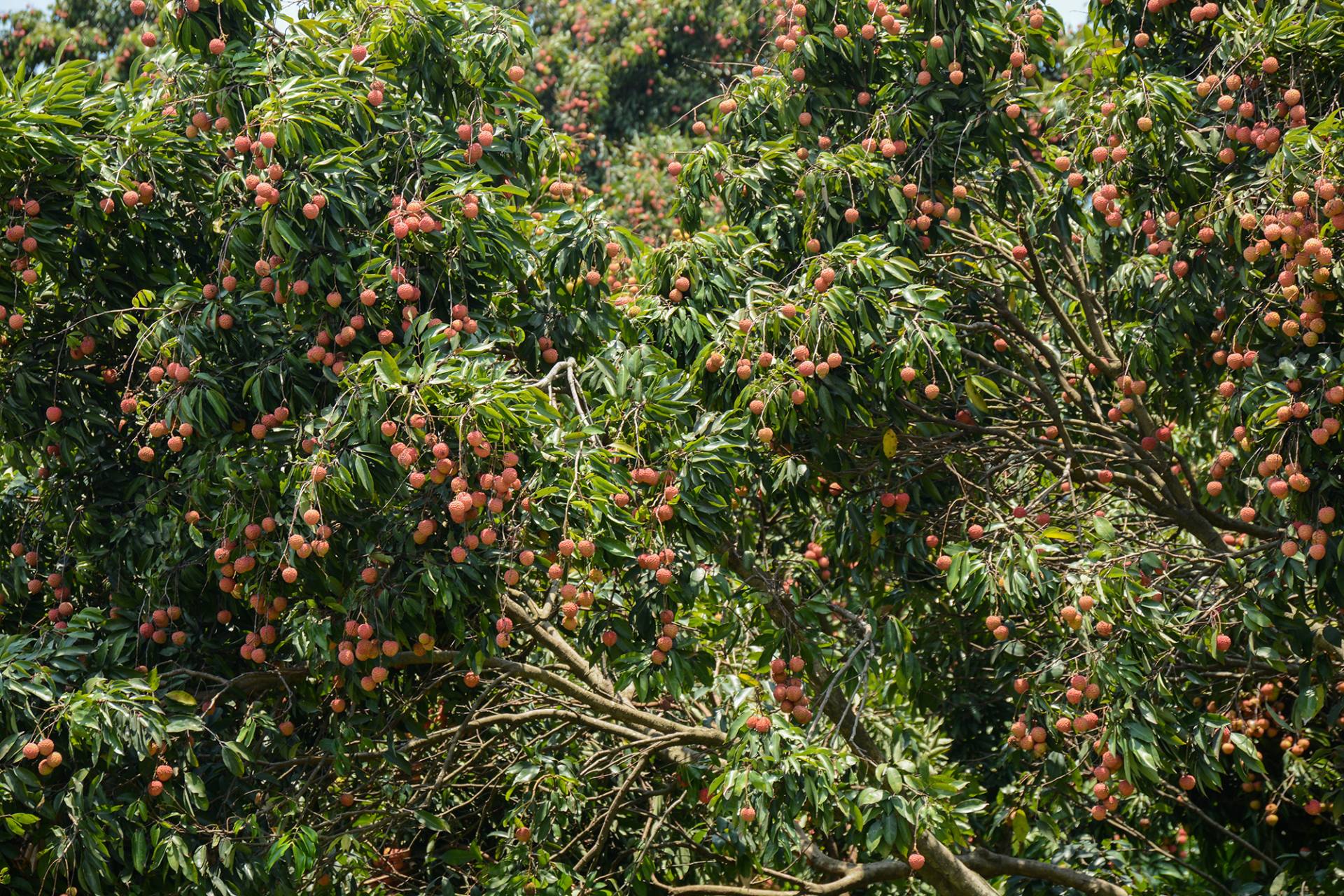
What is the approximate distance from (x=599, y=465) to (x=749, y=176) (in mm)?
1466

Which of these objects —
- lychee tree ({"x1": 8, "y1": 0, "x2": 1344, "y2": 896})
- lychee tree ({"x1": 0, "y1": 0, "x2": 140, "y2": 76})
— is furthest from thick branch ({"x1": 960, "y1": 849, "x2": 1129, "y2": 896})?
lychee tree ({"x1": 0, "y1": 0, "x2": 140, "y2": 76})

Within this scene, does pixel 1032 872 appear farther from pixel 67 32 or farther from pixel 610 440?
pixel 67 32

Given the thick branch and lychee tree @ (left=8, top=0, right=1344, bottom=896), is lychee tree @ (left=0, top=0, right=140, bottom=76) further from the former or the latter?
the thick branch

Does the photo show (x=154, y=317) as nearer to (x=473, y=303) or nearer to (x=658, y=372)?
(x=473, y=303)

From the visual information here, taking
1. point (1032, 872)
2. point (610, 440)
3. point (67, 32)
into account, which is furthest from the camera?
point (67, 32)

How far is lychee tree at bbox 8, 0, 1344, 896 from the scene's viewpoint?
144 inches

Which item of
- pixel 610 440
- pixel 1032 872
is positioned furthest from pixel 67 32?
pixel 1032 872

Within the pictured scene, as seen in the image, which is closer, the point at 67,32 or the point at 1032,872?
the point at 1032,872

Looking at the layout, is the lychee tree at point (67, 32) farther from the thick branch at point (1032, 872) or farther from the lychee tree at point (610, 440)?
the thick branch at point (1032, 872)

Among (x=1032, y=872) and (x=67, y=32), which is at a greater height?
(x=67, y=32)

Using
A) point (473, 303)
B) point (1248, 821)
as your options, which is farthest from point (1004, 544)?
point (1248, 821)

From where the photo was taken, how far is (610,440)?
3.92 metres

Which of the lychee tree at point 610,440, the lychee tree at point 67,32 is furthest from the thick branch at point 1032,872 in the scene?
the lychee tree at point 67,32

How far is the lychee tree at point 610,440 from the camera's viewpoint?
365cm
